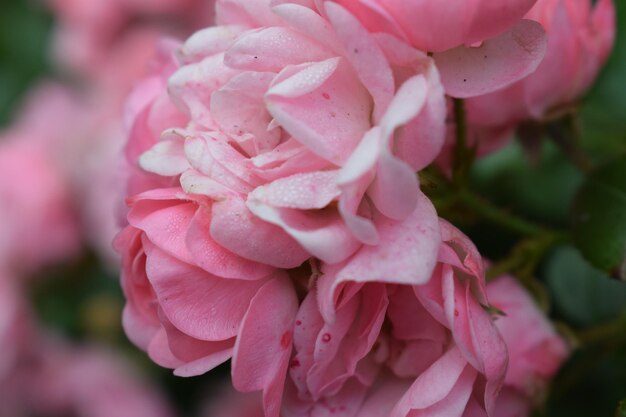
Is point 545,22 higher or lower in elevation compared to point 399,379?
higher

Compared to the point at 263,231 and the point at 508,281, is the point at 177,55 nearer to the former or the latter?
the point at 263,231

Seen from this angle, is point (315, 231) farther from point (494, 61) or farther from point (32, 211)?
point (32, 211)

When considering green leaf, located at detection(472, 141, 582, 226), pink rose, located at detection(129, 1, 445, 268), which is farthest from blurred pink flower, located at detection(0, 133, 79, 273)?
pink rose, located at detection(129, 1, 445, 268)

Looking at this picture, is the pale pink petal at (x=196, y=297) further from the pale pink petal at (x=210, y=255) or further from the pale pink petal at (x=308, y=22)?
the pale pink petal at (x=308, y=22)

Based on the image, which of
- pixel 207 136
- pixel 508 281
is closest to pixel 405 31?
pixel 207 136

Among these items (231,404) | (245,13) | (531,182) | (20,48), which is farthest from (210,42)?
(20,48)

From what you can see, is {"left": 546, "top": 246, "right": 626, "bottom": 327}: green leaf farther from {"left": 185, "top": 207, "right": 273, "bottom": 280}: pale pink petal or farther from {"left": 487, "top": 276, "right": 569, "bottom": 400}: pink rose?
{"left": 185, "top": 207, "right": 273, "bottom": 280}: pale pink petal

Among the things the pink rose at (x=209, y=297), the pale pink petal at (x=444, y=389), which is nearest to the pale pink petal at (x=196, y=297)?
the pink rose at (x=209, y=297)
